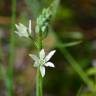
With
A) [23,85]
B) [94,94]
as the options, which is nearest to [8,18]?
[23,85]

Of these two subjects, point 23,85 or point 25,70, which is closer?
point 23,85

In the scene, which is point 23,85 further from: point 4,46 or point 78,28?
point 78,28

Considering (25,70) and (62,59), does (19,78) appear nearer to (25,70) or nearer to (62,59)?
(25,70)

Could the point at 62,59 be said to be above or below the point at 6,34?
below

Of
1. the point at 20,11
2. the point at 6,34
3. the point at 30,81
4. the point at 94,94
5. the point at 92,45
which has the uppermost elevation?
the point at 20,11

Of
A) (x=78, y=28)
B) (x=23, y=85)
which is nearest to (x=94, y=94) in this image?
(x=23, y=85)

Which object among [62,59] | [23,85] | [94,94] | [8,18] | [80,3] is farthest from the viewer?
[80,3]

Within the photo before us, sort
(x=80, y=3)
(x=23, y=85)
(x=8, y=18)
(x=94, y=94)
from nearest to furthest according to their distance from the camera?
(x=94, y=94) → (x=23, y=85) → (x=8, y=18) → (x=80, y=3)
